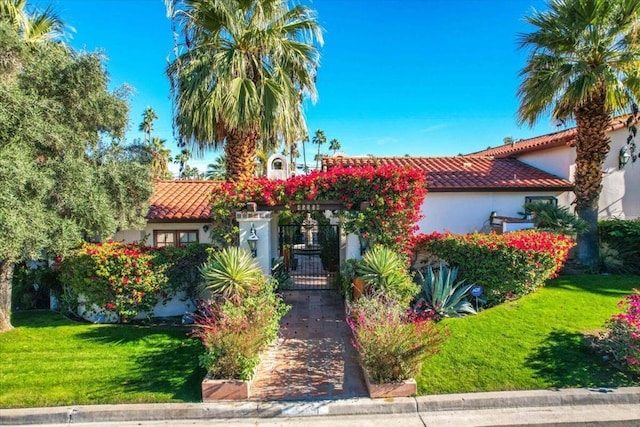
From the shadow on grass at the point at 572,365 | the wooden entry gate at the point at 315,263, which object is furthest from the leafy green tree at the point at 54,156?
the shadow on grass at the point at 572,365

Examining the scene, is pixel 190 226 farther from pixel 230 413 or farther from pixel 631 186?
pixel 631 186

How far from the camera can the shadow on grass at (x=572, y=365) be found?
20.0 ft

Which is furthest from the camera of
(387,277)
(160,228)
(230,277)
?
(160,228)

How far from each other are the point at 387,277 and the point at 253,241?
12.4 ft

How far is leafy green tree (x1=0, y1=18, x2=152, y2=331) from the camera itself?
742 centimetres

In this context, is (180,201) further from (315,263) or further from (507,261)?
(507,261)

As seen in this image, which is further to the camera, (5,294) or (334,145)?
(334,145)

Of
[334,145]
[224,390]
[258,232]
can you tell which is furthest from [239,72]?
[334,145]

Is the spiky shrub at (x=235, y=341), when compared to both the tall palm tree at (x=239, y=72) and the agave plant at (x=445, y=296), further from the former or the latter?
the tall palm tree at (x=239, y=72)

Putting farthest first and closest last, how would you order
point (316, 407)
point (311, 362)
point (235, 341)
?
1. point (311, 362)
2. point (235, 341)
3. point (316, 407)

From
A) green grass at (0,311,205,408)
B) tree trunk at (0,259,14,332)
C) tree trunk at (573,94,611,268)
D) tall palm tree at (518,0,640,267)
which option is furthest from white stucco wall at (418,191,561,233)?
tree trunk at (0,259,14,332)

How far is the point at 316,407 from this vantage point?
568 cm

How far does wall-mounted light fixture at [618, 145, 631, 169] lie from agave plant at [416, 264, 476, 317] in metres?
11.8

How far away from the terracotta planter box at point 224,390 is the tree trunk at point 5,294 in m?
6.89
